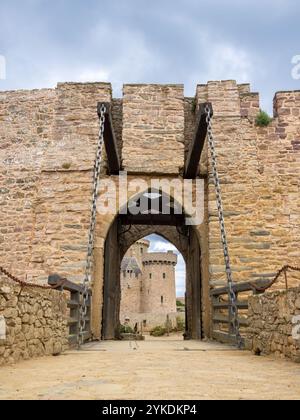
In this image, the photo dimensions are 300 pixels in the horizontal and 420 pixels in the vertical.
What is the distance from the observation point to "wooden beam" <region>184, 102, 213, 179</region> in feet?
21.9

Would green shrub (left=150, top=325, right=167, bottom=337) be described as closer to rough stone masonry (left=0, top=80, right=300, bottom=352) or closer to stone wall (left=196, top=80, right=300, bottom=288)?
rough stone masonry (left=0, top=80, right=300, bottom=352)

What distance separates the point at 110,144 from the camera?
24.0ft

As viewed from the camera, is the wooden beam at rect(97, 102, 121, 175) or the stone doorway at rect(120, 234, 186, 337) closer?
the wooden beam at rect(97, 102, 121, 175)

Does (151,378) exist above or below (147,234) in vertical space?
below

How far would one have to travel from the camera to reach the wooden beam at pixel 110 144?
6777mm

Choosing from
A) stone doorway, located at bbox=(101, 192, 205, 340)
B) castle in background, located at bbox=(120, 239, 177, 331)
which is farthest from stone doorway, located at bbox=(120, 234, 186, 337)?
stone doorway, located at bbox=(101, 192, 205, 340)

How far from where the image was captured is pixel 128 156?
802cm

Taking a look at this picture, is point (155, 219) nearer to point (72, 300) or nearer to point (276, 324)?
point (72, 300)

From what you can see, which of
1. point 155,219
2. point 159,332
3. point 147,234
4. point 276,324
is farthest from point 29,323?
point 159,332

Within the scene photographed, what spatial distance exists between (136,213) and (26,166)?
3220 mm

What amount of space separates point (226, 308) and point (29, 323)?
371cm

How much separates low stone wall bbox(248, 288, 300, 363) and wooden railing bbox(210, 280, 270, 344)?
240mm
